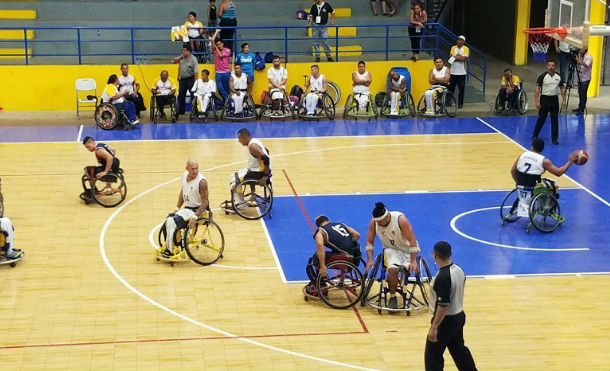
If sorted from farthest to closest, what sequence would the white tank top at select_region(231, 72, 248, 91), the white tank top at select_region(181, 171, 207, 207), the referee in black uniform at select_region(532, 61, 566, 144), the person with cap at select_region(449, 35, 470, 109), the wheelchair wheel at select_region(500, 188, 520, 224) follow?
the person with cap at select_region(449, 35, 470, 109)
the white tank top at select_region(231, 72, 248, 91)
the referee in black uniform at select_region(532, 61, 566, 144)
the wheelchair wheel at select_region(500, 188, 520, 224)
the white tank top at select_region(181, 171, 207, 207)

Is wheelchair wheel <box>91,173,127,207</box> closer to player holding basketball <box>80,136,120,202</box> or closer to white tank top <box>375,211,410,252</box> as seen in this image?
player holding basketball <box>80,136,120,202</box>

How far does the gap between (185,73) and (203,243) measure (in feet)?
37.6

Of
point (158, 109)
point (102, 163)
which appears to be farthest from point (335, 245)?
point (158, 109)

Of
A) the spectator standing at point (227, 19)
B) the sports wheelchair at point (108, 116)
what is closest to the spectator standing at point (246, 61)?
the spectator standing at point (227, 19)

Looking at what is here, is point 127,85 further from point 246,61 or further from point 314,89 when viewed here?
point 314,89

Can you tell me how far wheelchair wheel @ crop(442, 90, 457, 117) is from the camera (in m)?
27.4

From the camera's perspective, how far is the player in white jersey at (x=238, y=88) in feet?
87.9

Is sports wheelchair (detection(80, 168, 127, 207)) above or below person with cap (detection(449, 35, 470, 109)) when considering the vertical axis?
below

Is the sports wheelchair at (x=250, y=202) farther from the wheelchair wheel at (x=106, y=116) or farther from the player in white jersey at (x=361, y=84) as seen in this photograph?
the player in white jersey at (x=361, y=84)

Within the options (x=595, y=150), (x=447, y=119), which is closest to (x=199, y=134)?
(x=447, y=119)

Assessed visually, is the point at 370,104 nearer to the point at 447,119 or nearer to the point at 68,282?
the point at 447,119

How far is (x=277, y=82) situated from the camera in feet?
89.6

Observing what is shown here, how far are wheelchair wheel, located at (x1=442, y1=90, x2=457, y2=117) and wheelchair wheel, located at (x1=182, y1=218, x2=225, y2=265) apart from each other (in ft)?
38.3

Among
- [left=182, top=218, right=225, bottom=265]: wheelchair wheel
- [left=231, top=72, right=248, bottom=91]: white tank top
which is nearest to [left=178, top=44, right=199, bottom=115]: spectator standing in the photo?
[left=231, top=72, right=248, bottom=91]: white tank top
